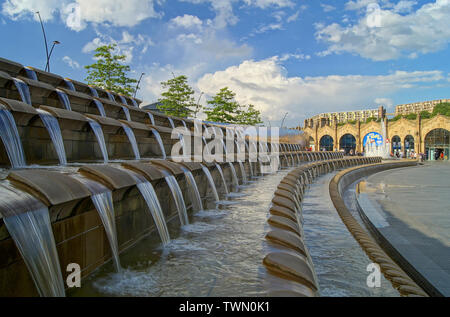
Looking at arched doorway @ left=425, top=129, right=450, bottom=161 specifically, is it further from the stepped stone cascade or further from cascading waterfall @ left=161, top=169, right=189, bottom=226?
cascading waterfall @ left=161, top=169, right=189, bottom=226

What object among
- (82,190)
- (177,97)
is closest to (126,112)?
(82,190)

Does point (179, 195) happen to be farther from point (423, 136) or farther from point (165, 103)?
point (423, 136)

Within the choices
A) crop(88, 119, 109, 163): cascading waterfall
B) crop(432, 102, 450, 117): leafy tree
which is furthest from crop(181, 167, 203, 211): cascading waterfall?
crop(432, 102, 450, 117): leafy tree

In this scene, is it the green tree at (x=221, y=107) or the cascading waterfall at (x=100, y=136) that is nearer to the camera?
the cascading waterfall at (x=100, y=136)

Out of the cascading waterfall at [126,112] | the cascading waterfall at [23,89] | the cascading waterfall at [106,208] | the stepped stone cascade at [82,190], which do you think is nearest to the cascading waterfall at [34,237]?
the stepped stone cascade at [82,190]

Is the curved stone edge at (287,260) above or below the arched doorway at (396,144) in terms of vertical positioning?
below

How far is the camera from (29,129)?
19.8 feet

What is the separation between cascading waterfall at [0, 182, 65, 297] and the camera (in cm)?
259

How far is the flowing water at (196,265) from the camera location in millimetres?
3225

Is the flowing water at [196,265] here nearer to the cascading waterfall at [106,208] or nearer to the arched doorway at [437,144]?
the cascading waterfall at [106,208]

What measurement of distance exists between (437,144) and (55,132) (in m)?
75.9

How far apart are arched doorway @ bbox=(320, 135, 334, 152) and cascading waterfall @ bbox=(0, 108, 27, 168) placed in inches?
3390

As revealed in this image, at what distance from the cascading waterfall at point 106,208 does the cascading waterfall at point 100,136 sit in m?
3.71
